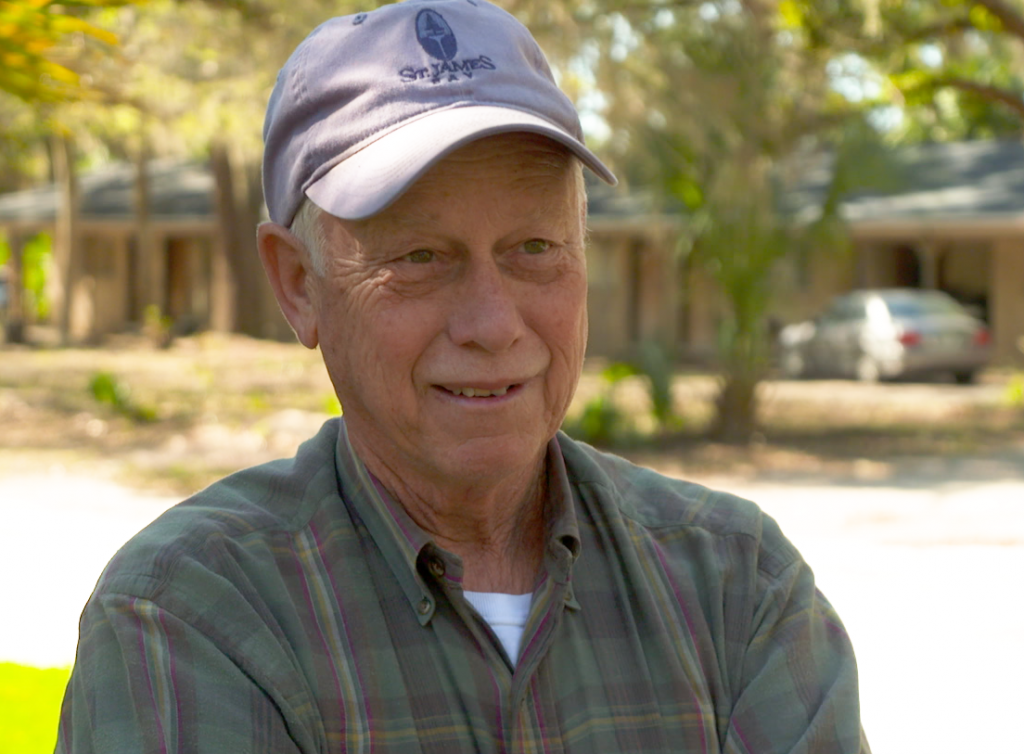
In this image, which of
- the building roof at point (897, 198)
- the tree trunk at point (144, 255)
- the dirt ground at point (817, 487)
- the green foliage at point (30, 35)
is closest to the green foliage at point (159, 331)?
the tree trunk at point (144, 255)

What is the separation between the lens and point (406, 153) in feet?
5.12

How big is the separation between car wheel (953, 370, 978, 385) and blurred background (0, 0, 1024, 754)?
0.12 m

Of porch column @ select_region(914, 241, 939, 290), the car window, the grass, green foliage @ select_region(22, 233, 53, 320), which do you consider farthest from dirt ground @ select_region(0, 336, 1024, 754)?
green foliage @ select_region(22, 233, 53, 320)

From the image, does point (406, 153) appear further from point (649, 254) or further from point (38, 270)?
point (38, 270)

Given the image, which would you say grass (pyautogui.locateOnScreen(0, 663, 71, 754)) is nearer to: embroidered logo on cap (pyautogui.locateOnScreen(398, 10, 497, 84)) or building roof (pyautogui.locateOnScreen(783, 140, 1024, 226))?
embroidered logo on cap (pyautogui.locateOnScreen(398, 10, 497, 84))

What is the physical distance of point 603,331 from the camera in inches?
1093

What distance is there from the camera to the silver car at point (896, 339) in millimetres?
21578

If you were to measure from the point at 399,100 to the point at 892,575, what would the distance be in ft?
23.3

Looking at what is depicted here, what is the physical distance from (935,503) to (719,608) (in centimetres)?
979

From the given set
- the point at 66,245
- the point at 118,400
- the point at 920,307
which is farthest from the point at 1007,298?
the point at 66,245

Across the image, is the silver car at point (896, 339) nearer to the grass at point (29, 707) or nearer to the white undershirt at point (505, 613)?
the grass at point (29, 707)

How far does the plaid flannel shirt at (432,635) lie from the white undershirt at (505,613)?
4 centimetres

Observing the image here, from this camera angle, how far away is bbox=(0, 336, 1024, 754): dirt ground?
5.89m

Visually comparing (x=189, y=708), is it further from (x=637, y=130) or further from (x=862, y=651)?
(x=637, y=130)
